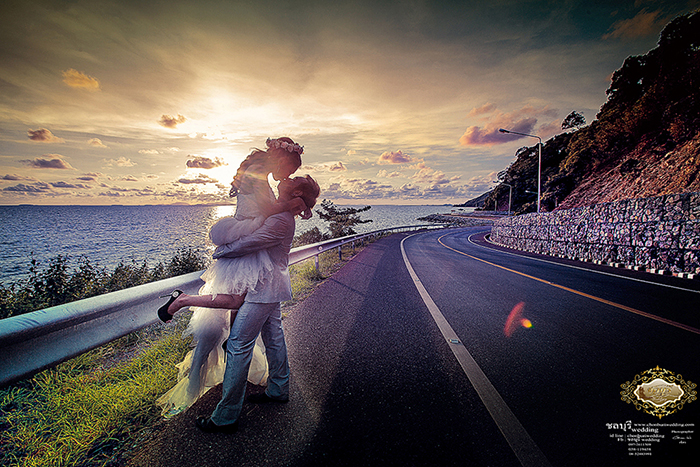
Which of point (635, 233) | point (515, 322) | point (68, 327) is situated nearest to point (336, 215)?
point (635, 233)

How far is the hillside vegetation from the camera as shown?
57.2 ft

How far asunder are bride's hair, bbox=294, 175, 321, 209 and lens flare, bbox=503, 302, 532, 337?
3.16 metres

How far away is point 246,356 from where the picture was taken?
2.15m

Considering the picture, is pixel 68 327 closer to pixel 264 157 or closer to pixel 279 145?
pixel 264 157

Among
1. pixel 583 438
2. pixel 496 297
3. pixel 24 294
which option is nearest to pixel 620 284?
pixel 496 297

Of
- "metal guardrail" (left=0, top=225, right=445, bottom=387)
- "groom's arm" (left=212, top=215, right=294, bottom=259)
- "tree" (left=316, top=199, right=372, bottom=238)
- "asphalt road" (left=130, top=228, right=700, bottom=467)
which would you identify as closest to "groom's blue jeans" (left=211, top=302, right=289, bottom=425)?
"asphalt road" (left=130, top=228, right=700, bottom=467)

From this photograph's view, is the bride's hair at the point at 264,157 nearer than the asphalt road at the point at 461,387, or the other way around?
the asphalt road at the point at 461,387

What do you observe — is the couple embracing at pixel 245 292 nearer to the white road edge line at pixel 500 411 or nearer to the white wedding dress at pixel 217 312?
the white wedding dress at pixel 217 312

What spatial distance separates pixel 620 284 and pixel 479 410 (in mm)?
6689

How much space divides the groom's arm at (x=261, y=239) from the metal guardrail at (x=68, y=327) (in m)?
1.02

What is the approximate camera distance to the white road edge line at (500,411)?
1689 mm

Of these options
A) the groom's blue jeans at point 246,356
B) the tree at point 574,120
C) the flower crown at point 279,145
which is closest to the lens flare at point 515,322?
the groom's blue jeans at point 246,356

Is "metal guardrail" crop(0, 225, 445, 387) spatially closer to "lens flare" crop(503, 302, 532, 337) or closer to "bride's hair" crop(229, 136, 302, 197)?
"bride's hair" crop(229, 136, 302, 197)

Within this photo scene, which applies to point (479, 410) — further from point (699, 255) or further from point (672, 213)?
point (672, 213)
